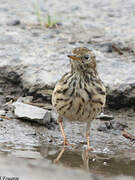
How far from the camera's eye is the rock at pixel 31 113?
7.08 m

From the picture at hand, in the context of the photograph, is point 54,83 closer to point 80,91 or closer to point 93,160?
point 80,91

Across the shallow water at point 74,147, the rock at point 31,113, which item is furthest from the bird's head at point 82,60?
the shallow water at point 74,147

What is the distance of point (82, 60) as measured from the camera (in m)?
6.55

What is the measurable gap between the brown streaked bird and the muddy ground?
1.55 ft

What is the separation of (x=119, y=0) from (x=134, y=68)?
5.08m

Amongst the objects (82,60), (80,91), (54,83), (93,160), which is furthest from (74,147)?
(54,83)

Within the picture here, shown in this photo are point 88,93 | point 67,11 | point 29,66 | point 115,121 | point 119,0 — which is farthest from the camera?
point 119,0

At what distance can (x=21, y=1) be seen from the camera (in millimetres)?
12648

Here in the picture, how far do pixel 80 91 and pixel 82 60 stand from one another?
1.37 feet

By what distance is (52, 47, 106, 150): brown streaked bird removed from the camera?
21.5 ft

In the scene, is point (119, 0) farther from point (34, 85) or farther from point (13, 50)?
point (34, 85)

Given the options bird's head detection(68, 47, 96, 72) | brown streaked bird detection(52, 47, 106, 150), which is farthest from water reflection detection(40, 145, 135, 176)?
bird's head detection(68, 47, 96, 72)

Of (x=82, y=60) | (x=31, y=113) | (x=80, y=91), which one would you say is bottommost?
(x=31, y=113)

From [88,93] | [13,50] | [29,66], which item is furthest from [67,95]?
[13,50]
